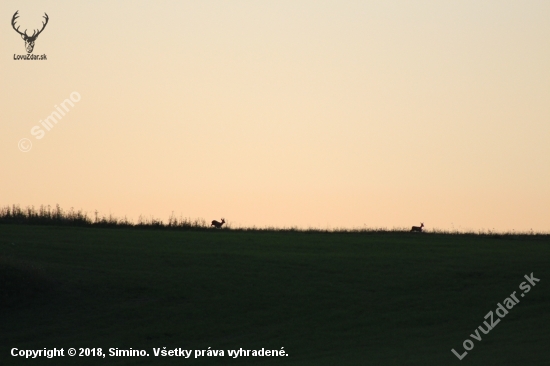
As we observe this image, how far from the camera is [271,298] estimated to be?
1275 inches

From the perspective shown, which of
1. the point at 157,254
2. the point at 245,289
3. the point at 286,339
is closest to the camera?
the point at 286,339

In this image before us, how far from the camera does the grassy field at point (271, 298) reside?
84.2 ft

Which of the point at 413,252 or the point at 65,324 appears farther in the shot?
the point at 413,252

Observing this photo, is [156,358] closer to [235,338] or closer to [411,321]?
[235,338]

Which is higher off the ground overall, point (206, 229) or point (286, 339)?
point (206, 229)

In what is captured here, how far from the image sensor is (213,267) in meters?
37.0

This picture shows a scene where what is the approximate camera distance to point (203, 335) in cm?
2788

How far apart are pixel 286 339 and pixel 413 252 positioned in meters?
16.7

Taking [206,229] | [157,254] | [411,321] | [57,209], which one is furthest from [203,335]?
[57,209]

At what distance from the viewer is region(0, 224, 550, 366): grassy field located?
25.7 meters

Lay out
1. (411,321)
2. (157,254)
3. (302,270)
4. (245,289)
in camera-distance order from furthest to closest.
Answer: (157,254), (302,270), (245,289), (411,321)

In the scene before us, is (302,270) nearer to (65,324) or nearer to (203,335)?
(203,335)

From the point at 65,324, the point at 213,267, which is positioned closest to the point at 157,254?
the point at 213,267

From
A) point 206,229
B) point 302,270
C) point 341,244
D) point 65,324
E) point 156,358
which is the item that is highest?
point 206,229
